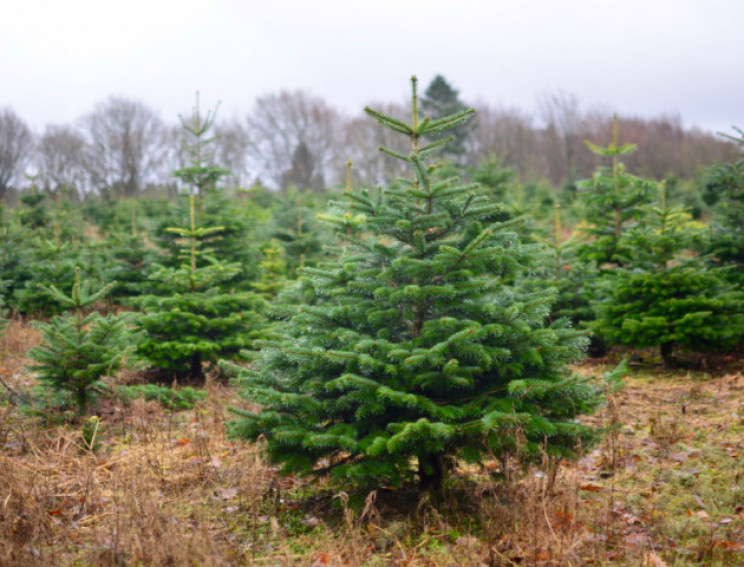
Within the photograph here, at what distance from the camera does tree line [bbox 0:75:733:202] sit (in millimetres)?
35438

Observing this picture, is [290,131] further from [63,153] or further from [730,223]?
[730,223]

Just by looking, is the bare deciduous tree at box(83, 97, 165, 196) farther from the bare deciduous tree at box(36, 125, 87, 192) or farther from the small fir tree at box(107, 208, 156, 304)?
the small fir tree at box(107, 208, 156, 304)

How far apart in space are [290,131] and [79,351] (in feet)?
135

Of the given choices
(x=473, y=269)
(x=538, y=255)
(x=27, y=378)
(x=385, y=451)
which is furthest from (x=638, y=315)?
(x=27, y=378)

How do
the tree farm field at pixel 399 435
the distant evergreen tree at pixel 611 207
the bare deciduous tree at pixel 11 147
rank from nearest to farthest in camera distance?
1. the tree farm field at pixel 399 435
2. the distant evergreen tree at pixel 611 207
3. the bare deciduous tree at pixel 11 147

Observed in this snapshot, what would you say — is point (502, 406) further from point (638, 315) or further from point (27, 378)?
point (27, 378)

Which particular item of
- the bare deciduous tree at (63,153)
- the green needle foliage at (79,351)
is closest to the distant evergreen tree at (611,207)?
the green needle foliage at (79,351)

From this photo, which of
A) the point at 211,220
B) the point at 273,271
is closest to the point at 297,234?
the point at 273,271

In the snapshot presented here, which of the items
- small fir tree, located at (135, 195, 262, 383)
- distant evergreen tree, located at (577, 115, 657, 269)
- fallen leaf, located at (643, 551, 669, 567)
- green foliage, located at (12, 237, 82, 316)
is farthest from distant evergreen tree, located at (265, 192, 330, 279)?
fallen leaf, located at (643, 551, 669, 567)

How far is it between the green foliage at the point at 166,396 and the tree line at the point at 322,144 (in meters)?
25.4

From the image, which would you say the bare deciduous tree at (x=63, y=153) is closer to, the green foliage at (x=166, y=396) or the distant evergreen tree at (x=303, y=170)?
the distant evergreen tree at (x=303, y=170)

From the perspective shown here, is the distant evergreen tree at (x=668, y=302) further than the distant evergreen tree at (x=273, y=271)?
No

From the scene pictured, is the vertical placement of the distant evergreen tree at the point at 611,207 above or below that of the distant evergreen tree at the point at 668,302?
above

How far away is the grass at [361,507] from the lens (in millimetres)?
3473
